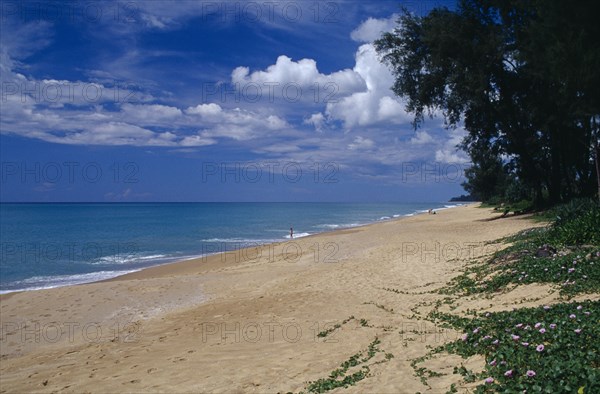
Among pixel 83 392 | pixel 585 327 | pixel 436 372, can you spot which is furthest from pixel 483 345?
pixel 83 392

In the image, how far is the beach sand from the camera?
674cm

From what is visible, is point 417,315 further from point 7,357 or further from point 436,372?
point 7,357

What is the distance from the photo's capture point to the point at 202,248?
1328 inches

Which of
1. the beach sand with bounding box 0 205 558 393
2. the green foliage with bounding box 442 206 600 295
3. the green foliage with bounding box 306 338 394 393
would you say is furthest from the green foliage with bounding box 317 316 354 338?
the green foliage with bounding box 442 206 600 295

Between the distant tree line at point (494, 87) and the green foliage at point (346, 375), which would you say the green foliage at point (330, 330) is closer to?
the green foliage at point (346, 375)

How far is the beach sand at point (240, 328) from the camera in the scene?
6.74m

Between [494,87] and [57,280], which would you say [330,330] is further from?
[494,87]

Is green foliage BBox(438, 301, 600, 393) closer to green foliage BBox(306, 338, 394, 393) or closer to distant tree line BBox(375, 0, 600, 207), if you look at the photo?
green foliage BBox(306, 338, 394, 393)

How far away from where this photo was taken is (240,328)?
9.84m

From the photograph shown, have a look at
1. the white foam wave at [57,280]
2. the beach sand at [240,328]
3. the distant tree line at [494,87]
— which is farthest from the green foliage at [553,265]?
the white foam wave at [57,280]

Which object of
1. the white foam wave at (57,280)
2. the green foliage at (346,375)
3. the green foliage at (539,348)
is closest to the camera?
the green foliage at (539,348)

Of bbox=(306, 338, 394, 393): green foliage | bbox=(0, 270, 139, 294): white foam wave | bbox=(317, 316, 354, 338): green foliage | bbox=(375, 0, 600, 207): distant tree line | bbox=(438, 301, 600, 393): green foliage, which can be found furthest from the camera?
bbox=(375, 0, 600, 207): distant tree line

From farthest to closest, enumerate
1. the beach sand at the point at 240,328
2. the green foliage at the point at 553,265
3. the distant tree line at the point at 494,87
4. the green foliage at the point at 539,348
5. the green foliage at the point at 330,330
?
the distant tree line at the point at 494,87 → the green foliage at the point at 330,330 → the green foliage at the point at 553,265 → the beach sand at the point at 240,328 → the green foliage at the point at 539,348

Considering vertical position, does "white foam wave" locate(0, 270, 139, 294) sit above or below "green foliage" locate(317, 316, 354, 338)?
below
